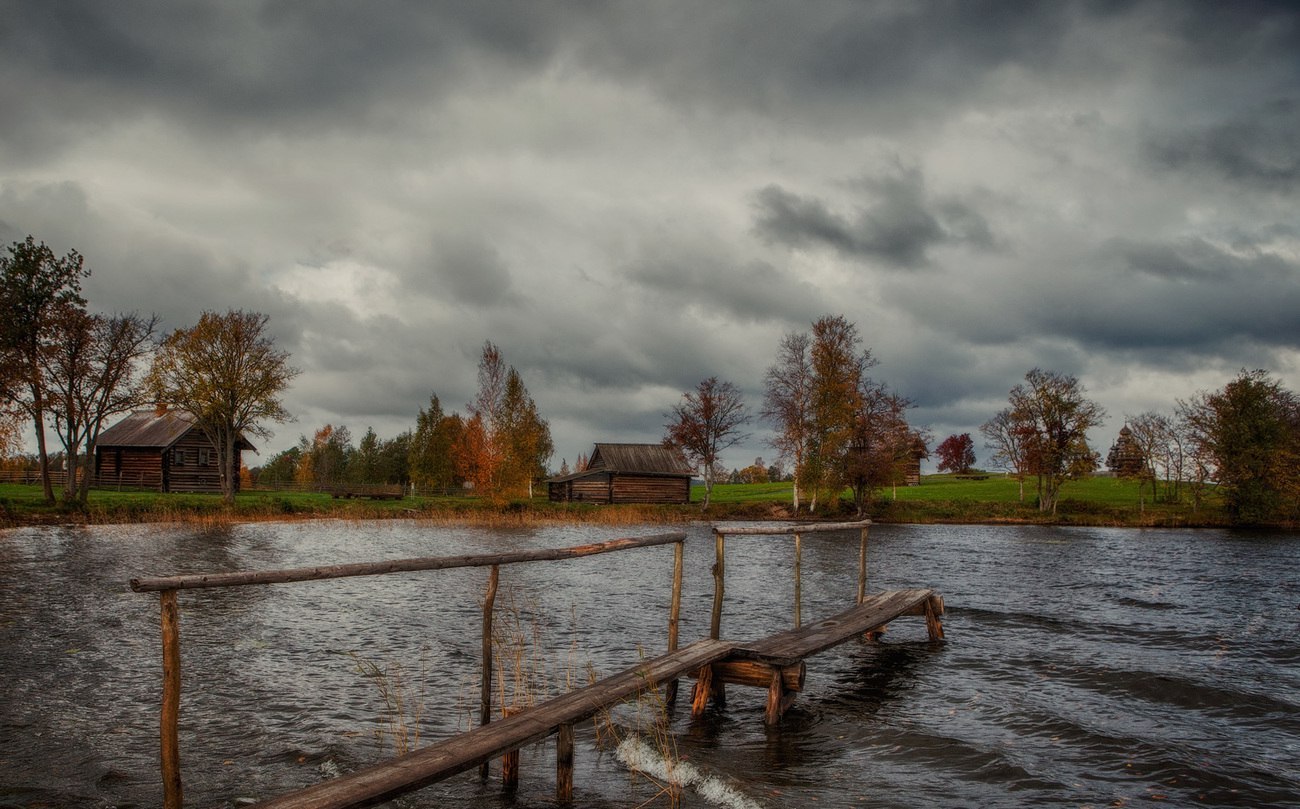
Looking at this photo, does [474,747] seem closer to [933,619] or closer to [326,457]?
[933,619]

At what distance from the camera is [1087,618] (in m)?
18.8

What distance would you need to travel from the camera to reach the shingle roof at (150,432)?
6612 centimetres

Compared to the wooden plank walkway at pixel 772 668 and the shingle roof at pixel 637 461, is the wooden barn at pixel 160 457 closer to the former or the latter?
the shingle roof at pixel 637 461

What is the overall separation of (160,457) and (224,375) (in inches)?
792

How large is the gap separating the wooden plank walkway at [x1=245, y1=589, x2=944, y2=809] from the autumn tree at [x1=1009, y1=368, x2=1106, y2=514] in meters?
53.3

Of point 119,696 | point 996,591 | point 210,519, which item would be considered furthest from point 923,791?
point 210,519

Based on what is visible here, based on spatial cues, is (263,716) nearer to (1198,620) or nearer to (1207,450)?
(1198,620)

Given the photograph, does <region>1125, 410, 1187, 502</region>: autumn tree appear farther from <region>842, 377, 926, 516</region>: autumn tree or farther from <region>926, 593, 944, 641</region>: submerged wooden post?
<region>926, 593, 944, 641</region>: submerged wooden post

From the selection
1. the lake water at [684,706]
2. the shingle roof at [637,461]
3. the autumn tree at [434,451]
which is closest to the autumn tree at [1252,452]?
the lake water at [684,706]

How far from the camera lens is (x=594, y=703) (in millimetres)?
7535

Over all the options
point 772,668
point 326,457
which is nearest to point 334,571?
point 772,668

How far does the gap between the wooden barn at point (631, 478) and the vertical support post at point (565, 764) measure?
6786 cm

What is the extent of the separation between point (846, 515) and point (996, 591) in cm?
3778

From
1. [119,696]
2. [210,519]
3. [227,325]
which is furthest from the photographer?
[227,325]
